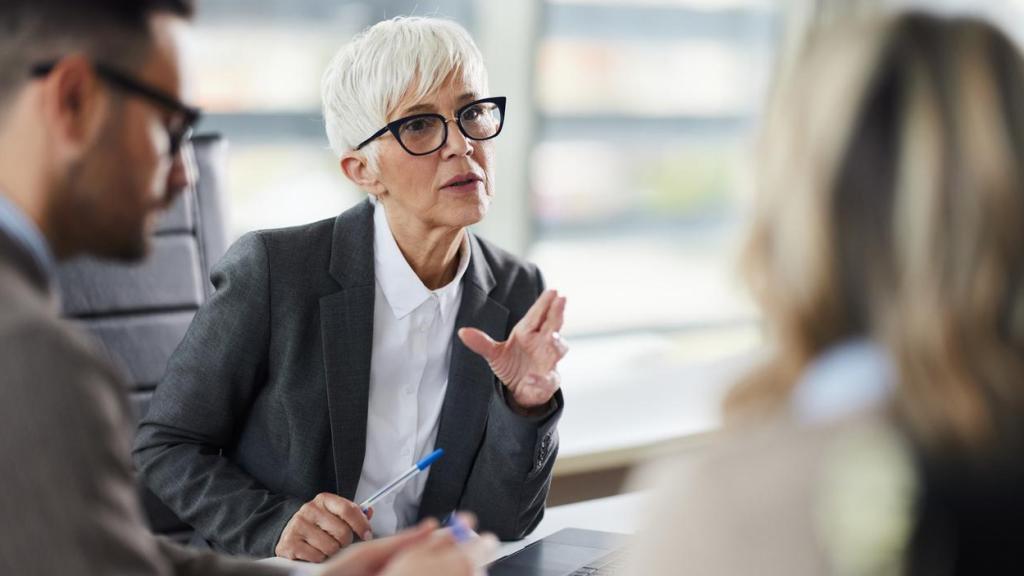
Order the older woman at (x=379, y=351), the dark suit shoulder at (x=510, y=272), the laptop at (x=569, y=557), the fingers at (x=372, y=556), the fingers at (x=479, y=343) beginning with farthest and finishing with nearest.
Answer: the dark suit shoulder at (x=510, y=272), the older woman at (x=379, y=351), the fingers at (x=479, y=343), the laptop at (x=569, y=557), the fingers at (x=372, y=556)

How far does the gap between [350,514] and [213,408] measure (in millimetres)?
360

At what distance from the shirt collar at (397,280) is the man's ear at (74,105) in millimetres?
949

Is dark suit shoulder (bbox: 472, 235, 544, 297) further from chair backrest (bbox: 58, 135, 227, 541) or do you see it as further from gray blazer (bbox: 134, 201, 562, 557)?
chair backrest (bbox: 58, 135, 227, 541)

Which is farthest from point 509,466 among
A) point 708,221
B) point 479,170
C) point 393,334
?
point 708,221

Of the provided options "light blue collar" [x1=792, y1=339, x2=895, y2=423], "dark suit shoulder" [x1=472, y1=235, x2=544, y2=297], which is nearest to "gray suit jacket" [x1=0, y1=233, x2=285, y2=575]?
"light blue collar" [x1=792, y1=339, x2=895, y2=423]

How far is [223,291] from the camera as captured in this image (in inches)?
71.9

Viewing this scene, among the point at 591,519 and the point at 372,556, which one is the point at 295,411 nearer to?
the point at 591,519

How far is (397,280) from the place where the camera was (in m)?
1.93

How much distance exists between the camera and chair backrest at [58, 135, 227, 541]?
1.94m

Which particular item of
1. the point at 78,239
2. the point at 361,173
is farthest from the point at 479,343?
the point at 78,239

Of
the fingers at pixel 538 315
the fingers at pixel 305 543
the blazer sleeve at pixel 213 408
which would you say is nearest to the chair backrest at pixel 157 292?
the blazer sleeve at pixel 213 408

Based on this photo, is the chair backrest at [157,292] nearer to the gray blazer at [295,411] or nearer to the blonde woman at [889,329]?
the gray blazer at [295,411]

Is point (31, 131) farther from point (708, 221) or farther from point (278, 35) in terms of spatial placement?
point (708, 221)

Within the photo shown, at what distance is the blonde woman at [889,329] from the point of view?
787 millimetres
